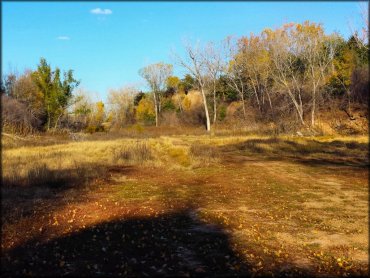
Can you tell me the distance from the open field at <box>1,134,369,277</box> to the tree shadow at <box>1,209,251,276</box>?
0.02m

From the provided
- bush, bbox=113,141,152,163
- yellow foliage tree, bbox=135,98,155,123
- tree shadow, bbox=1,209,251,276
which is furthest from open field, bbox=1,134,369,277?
yellow foliage tree, bbox=135,98,155,123

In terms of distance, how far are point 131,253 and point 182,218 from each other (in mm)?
3137

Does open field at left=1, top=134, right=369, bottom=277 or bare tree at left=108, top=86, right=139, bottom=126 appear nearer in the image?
open field at left=1, top=134, right=369, bottom=277

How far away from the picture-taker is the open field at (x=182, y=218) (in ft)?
24.4

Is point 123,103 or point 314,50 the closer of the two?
point 314,50

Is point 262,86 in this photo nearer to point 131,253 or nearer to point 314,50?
point 314,50

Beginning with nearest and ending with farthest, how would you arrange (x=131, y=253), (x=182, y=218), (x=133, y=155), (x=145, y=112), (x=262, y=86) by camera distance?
(x=131, y=253)
(x=182, y=218)
(x=133, y=155)
(x=262, y=86)
(x=145, y=112)

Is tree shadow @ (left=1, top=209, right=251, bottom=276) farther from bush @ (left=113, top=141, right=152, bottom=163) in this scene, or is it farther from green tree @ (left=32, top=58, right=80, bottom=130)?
green tree @ (left=32, top=58, right=80, bottom=130)

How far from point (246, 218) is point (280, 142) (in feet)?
71.4

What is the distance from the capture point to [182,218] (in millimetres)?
10844

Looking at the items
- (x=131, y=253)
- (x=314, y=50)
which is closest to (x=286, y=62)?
(x=314, y=50)

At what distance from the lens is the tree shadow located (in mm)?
7012

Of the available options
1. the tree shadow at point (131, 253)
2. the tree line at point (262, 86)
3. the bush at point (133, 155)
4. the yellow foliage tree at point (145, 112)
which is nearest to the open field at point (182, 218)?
the tree shadow at point (131, 253)

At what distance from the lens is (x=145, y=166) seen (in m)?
20.8
